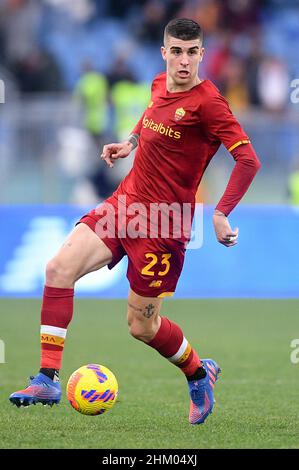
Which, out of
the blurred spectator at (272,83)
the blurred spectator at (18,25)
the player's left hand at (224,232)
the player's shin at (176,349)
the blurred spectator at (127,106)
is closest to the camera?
the player's left hand at (224,232)

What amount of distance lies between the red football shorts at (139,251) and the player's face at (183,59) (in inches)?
35.2

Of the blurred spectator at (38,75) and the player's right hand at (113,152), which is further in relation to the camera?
the blurred spectator at (38,75)

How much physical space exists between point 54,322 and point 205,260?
7.34 metres

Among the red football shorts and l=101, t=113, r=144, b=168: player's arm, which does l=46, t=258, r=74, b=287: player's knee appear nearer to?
the red football shorts

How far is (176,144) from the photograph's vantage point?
632cm

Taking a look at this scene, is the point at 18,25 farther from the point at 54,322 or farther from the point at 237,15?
the point at 54,322

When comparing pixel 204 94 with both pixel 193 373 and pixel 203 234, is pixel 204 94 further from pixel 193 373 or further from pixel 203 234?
pixel 203 234

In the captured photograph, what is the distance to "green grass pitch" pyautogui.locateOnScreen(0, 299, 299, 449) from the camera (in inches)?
227

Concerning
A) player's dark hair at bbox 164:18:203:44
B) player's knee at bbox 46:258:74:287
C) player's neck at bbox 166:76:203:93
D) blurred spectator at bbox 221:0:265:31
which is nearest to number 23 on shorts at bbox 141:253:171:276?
player's knee at bbox 46:258:74:287

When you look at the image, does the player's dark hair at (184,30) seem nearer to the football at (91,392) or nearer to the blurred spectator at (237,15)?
the football at (91,392)

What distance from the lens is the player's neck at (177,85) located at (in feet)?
20.8
